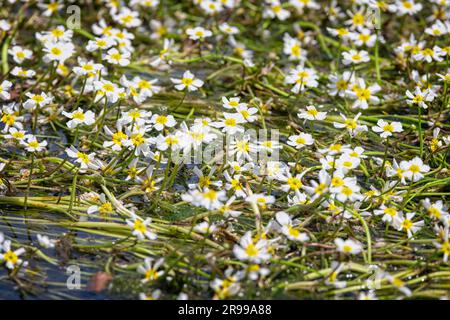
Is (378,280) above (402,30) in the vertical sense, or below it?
below

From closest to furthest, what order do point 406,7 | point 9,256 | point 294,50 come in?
point 9,256, point 294,50, point 406,7

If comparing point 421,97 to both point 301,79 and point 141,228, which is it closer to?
point 301,79

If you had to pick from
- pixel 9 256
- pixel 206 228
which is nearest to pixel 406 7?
pixel 206 228

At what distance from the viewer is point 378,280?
223cm

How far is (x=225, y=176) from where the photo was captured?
2533mm

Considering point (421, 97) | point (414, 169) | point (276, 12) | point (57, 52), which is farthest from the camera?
point (276, 12)

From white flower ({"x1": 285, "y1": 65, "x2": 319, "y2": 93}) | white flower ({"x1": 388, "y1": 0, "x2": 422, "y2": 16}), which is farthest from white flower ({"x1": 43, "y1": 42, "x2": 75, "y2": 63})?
white flower ({"x1": 388, "y1": 0, "x2": 422, "y2": 16})

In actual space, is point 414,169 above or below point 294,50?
below

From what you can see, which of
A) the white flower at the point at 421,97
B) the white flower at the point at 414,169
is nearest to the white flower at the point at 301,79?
the white flower at the point at 421,97

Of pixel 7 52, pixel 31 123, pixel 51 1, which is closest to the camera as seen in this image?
pixel 31 123
